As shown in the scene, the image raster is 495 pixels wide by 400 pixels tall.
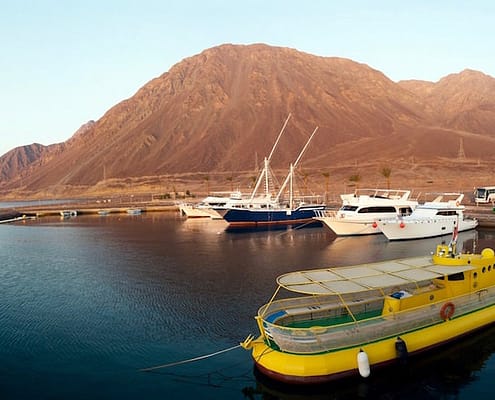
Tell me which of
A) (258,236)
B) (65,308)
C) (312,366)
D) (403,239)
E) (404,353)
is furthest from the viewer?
(258,236)

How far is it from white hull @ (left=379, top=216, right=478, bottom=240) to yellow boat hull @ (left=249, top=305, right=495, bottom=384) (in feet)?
114

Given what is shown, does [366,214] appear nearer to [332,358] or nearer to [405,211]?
[405,211]

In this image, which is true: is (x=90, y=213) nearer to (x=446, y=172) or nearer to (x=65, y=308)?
(x=65, y=308)

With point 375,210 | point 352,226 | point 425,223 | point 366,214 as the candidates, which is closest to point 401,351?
point 425,223

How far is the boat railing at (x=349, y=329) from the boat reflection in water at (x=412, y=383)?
169 cm

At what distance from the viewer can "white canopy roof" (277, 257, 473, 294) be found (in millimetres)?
21984

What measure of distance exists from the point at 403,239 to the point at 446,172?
411ft

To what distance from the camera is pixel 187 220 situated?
318ft

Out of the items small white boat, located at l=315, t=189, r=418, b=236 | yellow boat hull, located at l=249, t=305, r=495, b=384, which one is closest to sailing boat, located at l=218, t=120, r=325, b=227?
small white boat, located at l=315, t=189, r=418, b=236

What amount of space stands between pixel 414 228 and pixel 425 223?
5.63 ft

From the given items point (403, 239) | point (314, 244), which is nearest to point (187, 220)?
point (314, 244)

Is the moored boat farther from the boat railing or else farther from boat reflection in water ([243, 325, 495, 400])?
boat reflection in water ([243, 325, 495, 400])

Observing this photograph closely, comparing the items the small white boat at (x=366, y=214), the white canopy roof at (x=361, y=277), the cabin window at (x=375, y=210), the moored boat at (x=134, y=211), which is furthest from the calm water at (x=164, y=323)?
the moored boat at (x=134, y=211)

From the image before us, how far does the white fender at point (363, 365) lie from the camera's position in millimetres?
19703
